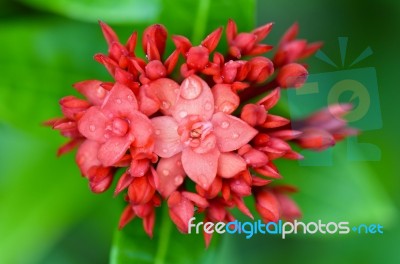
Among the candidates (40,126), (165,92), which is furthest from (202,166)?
(40,126)

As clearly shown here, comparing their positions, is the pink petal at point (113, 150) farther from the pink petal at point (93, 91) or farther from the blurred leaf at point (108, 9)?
the blurred leaf at point (108, 9)

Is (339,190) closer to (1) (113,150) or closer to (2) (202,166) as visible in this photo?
(2) (202,166)

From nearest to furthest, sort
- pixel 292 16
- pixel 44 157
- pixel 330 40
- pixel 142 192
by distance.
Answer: pixel 142 192
pixel 44 157
pixel 330 40
pixel 292 16

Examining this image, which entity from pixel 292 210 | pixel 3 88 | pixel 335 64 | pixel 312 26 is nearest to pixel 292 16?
pixel 312 26

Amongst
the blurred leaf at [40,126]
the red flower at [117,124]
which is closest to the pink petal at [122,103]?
the red flower at [117,124]

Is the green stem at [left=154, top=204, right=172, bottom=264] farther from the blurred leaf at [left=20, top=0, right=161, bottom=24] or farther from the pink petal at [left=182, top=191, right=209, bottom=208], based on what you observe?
the blurred leaf at [left=20, top=0, right=161, bottom=24]

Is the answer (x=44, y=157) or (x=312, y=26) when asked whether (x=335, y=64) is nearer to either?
(x=312, y=26)
